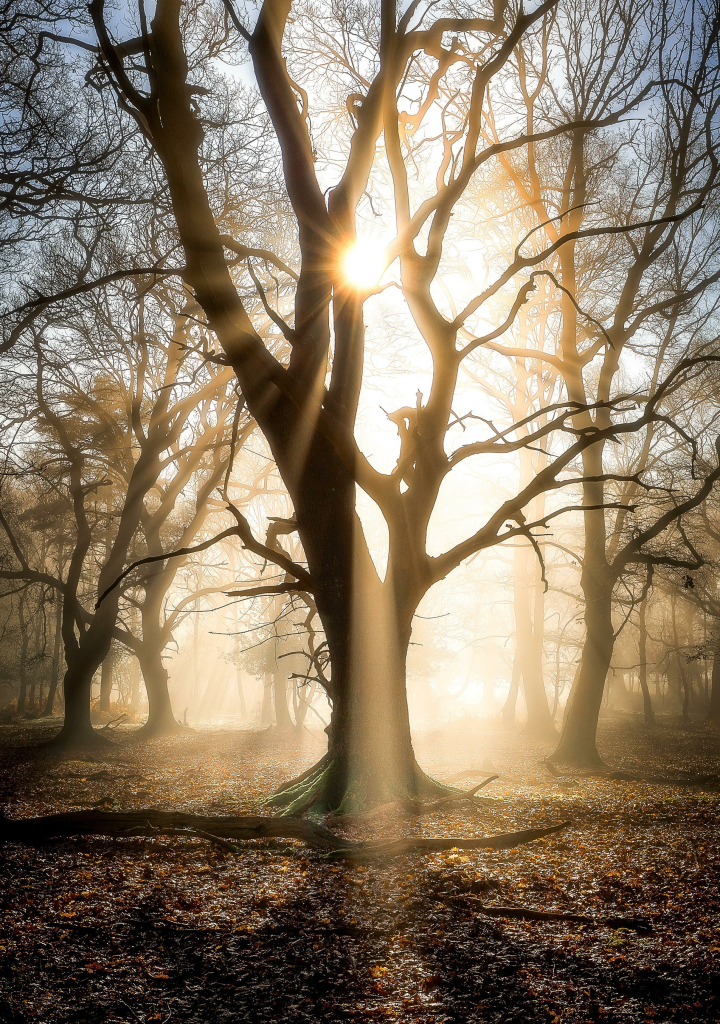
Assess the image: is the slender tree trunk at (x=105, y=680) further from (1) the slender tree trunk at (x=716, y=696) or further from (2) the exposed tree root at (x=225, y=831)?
(1) the slender tree trunk at (x=716, y=696)

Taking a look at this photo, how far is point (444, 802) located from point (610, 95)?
10.1 metres

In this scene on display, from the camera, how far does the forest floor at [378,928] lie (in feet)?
A: 7.90

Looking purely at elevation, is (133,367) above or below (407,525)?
above

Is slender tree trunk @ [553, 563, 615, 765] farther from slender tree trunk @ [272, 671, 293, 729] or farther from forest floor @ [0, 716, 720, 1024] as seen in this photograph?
slender tree trunk @ [272, 671, 293, 729]

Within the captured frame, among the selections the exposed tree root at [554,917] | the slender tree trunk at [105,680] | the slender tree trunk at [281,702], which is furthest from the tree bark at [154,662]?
the exposed tree root at [554,917]

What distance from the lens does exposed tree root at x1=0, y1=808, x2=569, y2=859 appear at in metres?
4.28

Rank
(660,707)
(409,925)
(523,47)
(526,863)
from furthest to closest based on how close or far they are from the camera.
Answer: (660,707) → (523,47) → (526,863) → (409,925)

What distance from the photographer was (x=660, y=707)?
99.2 ft

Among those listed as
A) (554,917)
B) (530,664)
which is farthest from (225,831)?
(530,664)

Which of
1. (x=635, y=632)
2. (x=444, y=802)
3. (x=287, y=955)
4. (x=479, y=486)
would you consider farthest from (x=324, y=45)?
(x=635, y=632)

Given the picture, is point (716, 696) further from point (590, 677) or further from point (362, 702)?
point (362, 702)

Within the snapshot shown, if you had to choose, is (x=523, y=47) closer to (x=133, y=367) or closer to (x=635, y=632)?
(x=133, y=367)

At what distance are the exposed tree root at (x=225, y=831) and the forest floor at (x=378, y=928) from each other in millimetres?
102

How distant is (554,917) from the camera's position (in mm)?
3117
